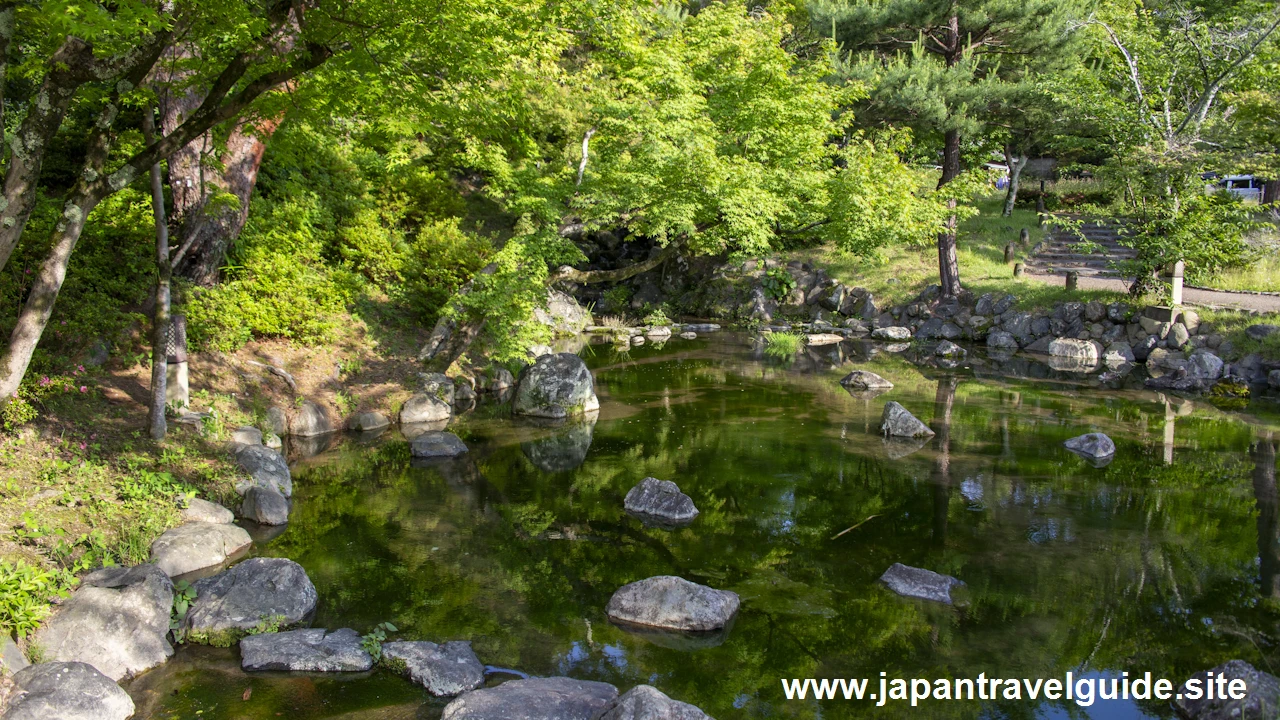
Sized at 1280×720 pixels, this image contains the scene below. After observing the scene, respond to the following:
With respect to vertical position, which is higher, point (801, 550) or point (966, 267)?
point (966, 267)

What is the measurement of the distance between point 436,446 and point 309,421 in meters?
2.27

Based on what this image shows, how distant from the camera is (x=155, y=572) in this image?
20.9 ft

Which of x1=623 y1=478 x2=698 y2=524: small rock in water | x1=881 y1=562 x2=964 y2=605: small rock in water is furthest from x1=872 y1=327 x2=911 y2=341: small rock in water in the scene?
x1=881 y1=562 x2=964 y2=605: small rock in water

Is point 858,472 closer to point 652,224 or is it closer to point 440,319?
point 652,224

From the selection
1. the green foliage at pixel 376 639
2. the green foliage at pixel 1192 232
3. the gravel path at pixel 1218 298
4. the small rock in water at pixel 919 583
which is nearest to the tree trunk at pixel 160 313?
the green foliage at pixel 376 639

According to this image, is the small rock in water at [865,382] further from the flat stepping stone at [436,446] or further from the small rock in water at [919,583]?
the small rock in water at [919,583]

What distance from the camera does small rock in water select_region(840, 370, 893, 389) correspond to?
15539 mm

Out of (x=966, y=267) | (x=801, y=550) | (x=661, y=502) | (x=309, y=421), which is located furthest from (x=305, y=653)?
(x=966, y=267)

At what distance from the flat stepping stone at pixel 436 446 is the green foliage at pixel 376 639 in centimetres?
507

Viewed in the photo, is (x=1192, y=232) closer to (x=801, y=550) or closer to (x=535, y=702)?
(x=801, y=550)

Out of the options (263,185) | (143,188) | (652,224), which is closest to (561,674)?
(143,188)

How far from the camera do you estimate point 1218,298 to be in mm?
18672

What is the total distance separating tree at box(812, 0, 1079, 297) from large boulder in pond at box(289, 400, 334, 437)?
15.3 metres

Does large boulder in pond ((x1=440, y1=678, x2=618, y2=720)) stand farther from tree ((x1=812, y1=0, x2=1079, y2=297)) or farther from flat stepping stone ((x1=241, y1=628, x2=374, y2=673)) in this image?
tree ((x1=812, y1=0, x2=1079, y2=297))
